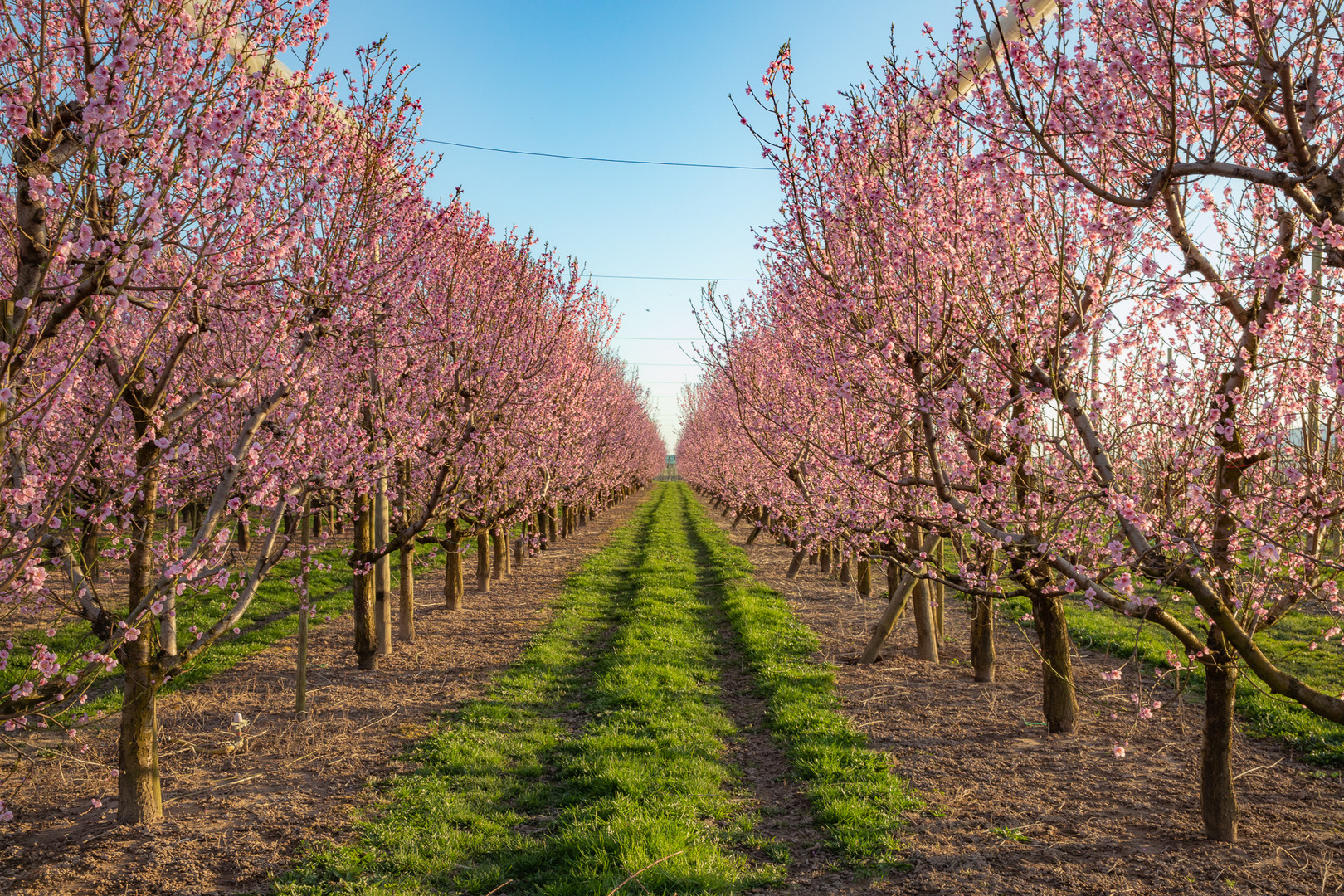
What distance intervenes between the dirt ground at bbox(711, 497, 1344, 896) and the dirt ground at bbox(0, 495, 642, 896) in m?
4.03

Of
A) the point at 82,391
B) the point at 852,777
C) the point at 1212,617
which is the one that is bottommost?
the point at 852,777

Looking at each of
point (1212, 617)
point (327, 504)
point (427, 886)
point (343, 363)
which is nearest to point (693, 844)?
point (427, 886)

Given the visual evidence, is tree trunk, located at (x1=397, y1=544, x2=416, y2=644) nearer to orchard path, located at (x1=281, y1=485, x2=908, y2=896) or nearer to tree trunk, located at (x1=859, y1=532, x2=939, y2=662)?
orchard path, located at (x1=281, y1=485, x2=908, y2=896)

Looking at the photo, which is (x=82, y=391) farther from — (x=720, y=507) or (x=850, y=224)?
(x=720, y=507)

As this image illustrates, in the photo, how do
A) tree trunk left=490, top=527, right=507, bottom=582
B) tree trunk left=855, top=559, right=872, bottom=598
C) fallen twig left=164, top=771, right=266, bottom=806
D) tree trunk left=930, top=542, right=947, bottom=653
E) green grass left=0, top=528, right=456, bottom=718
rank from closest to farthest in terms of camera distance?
fallen twig left=164, top=771, right=266, bottom=806 < green grass left=0, top=528, right=456, bottom=718 < tree trunk left=930, top=542, right=947, bottom=653 < tree trunk left=855, top=559, right=872, bottom=598 < tree trunk left=490, top=527, right=507, bottom=582

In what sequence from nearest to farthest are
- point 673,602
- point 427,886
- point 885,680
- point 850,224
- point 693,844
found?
1. point 427,886
2. point 693,844
3. point 850,224
4. point 885,680
5. point 673,602

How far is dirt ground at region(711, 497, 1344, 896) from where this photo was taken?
16.2 feet

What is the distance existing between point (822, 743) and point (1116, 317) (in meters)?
4.73

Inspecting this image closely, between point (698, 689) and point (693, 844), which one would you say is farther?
point (698, 689)

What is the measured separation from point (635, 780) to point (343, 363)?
5742 mm

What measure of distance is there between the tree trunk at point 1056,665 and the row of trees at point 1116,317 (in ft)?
0.10

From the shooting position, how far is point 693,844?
5.37 metres

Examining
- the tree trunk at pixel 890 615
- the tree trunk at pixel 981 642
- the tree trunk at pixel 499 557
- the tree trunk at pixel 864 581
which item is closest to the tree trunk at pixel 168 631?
the tree trunk at pixel 890 615

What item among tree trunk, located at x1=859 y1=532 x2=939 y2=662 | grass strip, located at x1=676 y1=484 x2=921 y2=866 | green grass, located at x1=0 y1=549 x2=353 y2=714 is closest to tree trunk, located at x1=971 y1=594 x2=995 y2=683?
tree trunk, located at x1=859 y1=532 x2=939 y2=662
